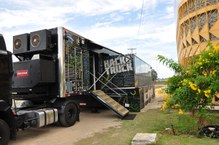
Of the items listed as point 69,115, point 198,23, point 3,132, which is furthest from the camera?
point 198,23

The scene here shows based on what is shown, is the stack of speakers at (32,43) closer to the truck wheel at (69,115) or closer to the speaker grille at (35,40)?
the speaker grille at (35,40)

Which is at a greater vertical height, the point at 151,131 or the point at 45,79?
the point at 45,79

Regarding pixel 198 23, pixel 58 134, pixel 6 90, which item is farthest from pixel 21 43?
pixel 198 23

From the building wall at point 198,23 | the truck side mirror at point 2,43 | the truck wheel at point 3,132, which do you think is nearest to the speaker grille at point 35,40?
the truck side mirror at point 2,43

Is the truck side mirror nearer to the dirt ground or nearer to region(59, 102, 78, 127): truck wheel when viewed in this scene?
the dirt ground

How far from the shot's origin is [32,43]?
867 cm

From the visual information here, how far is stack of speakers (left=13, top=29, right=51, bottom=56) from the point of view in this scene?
27.5 feet

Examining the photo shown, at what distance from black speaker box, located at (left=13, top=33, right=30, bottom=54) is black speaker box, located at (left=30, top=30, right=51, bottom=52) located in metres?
0.25

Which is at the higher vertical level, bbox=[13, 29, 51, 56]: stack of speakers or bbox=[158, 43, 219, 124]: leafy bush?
bbox=[13, 29, 51, 56]: stack of speakers

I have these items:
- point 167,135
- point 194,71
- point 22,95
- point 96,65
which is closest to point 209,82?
point 194,71

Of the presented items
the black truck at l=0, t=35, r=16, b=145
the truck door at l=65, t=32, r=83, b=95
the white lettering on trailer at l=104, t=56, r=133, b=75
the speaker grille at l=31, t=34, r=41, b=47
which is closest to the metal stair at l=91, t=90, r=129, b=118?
the truck door at l=65, t=32, r=83, b=95

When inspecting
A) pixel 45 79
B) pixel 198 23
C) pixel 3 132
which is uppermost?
pixel 198 23

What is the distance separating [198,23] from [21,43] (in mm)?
25121

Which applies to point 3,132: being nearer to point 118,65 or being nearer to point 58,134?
point 58,134
